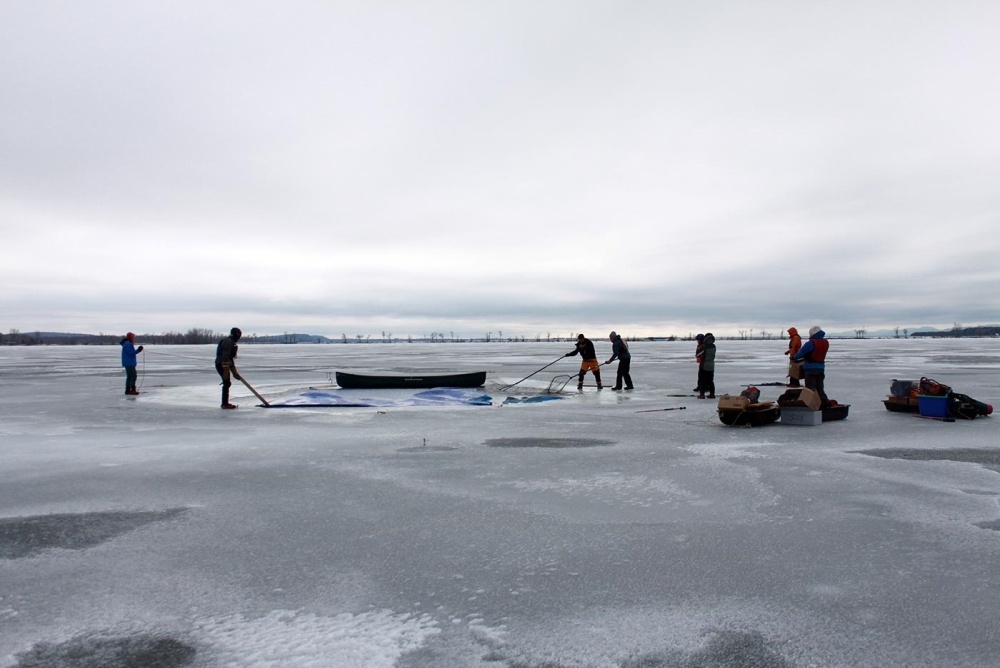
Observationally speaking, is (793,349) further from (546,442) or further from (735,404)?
(546,442)

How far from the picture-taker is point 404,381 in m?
15.6

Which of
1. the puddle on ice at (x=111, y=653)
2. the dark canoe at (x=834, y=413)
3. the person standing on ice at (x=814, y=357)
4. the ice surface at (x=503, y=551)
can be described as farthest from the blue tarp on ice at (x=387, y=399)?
the puddle on ice at (x=111, y=653)

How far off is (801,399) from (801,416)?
9.9 inches

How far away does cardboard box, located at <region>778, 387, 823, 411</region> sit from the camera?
9422 mm

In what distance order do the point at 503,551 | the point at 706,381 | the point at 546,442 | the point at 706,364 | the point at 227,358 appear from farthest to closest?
the point at 706,381 < the point at 706,364 < the point at 227,358 < the point at 546,442 < the point at 503,551

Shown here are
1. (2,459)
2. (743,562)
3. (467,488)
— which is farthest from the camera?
(2,459)

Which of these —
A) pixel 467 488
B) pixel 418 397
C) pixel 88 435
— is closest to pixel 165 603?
pixel 467 488

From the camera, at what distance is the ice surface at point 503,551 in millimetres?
2826

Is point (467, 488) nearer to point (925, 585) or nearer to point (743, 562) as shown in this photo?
point (743, 562)

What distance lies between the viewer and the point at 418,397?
13.7 metres

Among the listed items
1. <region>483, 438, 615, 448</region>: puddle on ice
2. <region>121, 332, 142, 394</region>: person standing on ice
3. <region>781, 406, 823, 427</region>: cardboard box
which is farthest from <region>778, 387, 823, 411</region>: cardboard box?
<region>121, 332, 142, 394</region>: person standing on ice

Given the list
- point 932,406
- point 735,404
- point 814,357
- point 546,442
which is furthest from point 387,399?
point 932,406

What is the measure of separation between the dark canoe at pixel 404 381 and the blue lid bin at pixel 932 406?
31.2 ft

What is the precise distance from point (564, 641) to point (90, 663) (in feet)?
6.59
